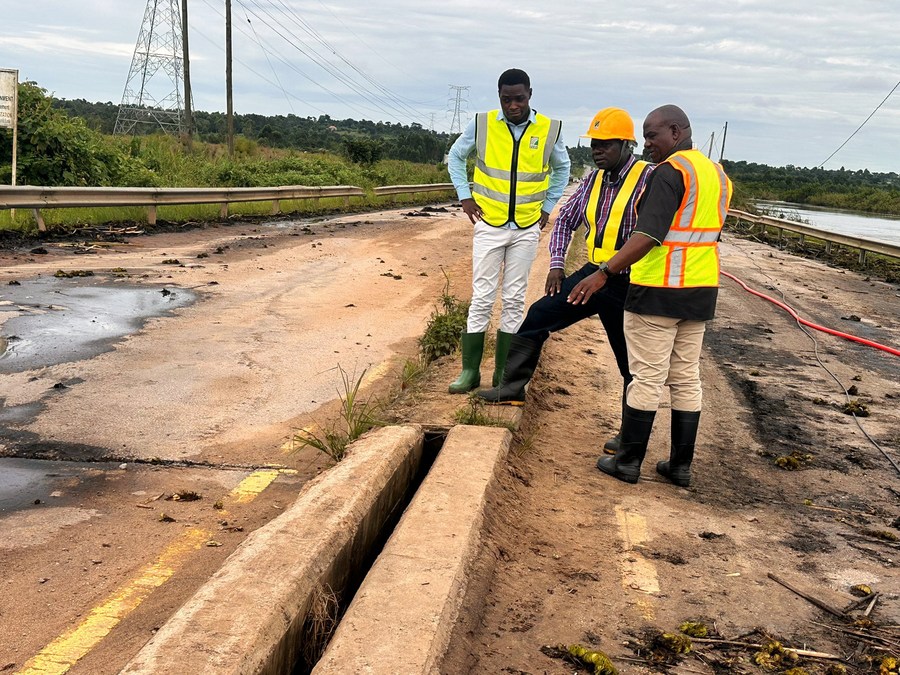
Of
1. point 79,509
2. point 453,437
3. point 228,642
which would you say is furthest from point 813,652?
point 79,509

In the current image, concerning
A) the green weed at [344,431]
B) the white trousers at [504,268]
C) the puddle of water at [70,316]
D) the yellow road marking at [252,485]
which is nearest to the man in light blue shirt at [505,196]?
the white trousers at [504,268]

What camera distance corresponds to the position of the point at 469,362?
6520 mm

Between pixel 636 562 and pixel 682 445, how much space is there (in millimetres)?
1282

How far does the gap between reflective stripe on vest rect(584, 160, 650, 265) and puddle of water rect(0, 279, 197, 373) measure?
14.0ft

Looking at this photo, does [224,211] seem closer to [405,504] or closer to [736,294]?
[736,294]

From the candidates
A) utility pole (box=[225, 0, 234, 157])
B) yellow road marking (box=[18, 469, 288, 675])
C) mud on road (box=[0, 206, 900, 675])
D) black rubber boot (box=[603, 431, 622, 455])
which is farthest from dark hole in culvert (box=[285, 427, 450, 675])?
utility pole (box=[225, 0, 234, 157])

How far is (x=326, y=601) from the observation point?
11.6 feet

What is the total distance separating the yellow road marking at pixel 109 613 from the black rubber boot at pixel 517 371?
7.96ft

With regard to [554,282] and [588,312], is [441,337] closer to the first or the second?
[554,282]

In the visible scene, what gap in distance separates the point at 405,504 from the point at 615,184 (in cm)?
228

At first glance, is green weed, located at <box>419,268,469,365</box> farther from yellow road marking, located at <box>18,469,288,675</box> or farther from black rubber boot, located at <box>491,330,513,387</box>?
yellow road marking, located at <box>18,469,288,675</box>

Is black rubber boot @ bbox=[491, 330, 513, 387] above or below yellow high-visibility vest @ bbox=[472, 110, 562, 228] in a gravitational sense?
below

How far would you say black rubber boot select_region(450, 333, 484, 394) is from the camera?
255 inches

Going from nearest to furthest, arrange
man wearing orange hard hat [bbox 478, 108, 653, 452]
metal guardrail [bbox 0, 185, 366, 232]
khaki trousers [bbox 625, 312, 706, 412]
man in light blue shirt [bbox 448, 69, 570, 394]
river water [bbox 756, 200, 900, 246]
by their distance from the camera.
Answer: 1. khaki trousers [bbox 625, 312, 706, 412]
2. man wearing orange hard hat [bbox 478, 108, 653, 452]
3. man in light blue shirt [bbox 448, 69, 570, 394]
4. metal guardrail [bbox 0, 185, 366, 232]
5. river water [bbox 756, 200, 900, 246]
